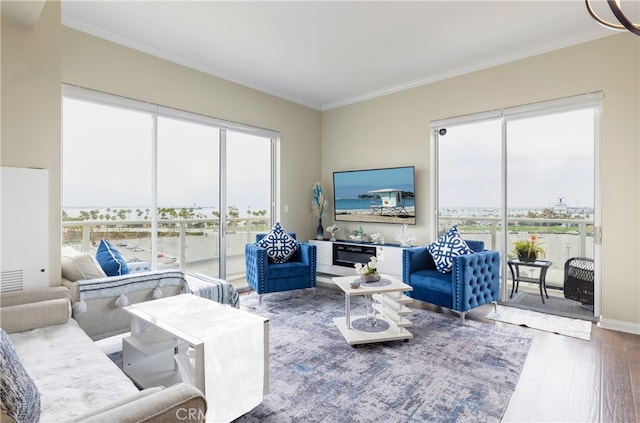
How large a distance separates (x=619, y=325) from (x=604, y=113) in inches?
82.2

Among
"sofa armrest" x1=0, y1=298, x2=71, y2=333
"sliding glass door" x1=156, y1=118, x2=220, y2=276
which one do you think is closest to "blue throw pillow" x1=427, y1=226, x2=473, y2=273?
"sliding glass door" x1=156, y1=118, x2=220, y2=276

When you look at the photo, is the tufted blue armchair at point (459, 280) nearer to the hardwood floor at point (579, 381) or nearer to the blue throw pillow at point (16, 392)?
the hardwood floor at point (579, 381)

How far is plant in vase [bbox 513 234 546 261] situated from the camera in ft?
12.9

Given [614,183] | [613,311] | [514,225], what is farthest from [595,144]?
[613,311]

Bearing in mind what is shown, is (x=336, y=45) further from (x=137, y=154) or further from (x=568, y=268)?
(x=568, y=268)

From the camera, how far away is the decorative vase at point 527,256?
3959 mm

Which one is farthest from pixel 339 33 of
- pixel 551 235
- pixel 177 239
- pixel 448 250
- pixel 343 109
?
pixel 551 235

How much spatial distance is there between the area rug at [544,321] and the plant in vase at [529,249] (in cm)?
63

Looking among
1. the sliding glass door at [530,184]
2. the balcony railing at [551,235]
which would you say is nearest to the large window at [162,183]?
the sliding glass door at [530,184]

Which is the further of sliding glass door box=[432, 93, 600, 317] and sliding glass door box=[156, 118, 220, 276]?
sliding glass door box=[156, 118, 220, 276]

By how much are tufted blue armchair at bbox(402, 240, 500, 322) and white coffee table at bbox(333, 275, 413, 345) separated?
0.55 m

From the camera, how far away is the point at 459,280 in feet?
10.8

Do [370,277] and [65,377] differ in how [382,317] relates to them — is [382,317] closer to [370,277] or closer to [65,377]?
[370,277]

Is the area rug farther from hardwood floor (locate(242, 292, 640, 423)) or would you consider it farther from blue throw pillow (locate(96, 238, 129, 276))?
blue throw pillow (locate(96, 238, 129, 276))
